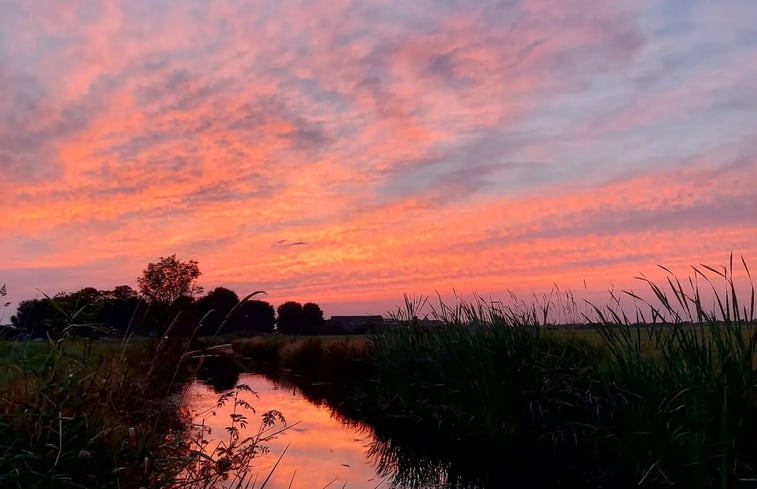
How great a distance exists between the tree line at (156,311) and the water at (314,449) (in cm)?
147

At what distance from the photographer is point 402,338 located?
58.9 feet

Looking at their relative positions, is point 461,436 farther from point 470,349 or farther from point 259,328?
point 259,328

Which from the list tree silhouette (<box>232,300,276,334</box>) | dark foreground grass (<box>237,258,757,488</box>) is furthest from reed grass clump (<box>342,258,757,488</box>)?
tree silhouette (<box>232,300,276,334</box>)

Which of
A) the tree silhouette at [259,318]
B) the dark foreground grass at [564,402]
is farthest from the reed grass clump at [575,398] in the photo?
the tree silhouette at [259,318]

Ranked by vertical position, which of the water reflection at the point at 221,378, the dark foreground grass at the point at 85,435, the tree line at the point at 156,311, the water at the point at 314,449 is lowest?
the water at the point at 314,449

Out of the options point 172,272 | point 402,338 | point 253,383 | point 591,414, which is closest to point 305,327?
point 172,272

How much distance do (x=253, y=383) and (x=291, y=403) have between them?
623 cm

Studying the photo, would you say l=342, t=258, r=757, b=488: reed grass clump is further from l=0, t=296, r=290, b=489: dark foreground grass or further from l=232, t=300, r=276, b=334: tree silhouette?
l=232, t=300, r=276, b=334: tree silhouette

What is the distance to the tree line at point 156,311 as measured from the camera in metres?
6.08

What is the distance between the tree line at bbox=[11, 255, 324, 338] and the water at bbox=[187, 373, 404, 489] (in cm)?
147

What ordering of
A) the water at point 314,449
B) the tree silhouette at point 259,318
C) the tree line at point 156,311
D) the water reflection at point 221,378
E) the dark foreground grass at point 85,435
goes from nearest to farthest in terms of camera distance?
the dark foreground grass at point 85,435 < the tree line at point 156,311 < the water at point 314,449 < the water reflection at point 221,378 < the tree silhouette at point 259,318

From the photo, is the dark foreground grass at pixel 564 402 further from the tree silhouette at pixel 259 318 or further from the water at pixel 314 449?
the tree silhouette at pixel 259 318

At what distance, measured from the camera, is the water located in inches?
409

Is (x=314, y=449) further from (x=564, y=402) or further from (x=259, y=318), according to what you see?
(x=259, y=318)
